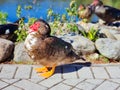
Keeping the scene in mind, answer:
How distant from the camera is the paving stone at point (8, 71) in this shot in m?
5.23

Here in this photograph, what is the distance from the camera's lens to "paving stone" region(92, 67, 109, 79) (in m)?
5.25

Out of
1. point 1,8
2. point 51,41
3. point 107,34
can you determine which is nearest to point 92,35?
point 107,34

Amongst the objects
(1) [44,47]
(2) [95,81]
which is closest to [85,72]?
(2) [95,81]

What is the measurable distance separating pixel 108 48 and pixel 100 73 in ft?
2.71

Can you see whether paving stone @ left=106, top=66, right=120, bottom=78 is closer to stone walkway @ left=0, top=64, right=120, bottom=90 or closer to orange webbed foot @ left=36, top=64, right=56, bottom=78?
stone walkway @ left=0, top=64, right=120, bottom=90

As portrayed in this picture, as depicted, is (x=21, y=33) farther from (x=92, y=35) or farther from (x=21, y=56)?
(x=92, y=35)

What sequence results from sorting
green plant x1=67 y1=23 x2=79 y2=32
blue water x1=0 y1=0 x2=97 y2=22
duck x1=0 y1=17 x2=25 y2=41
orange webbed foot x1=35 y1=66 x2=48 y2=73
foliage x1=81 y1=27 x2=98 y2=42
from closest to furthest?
orange webbed foot x1=35 y1=66 x2=48 y2=73
duck x1=0 y1=17 x2=25 y2=41
foliage x1=81 y1=27 x2=98 y2=42
green plant x1=67 y1=23 x2=79 y2=32
blue water x1=0 y1=0 x2=97 y2=22

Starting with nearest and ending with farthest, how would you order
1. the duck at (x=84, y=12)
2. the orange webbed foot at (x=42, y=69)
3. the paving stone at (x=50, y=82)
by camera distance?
the paving stone at (x=50, y=82)
the orange webbed foot at (x=42, y=69)
the duck at (x=84, y=12)

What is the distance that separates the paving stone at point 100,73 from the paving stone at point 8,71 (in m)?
1.37

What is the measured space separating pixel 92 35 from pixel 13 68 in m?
1.99

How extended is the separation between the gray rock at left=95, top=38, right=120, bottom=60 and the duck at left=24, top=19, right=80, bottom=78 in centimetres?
101

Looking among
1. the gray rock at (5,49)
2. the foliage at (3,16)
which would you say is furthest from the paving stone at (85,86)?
the foliage at (3,16)

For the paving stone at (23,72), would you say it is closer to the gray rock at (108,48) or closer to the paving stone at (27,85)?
the paving stone at (27,85)

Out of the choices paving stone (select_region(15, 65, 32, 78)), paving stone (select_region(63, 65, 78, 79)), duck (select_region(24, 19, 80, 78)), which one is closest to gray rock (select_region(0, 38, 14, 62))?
paving stone (select_region(15, 65, 32, 78))
